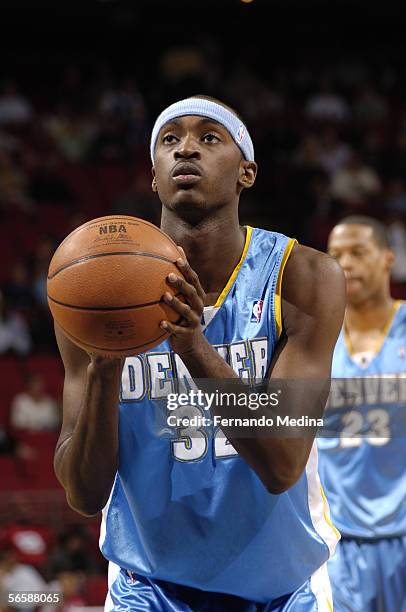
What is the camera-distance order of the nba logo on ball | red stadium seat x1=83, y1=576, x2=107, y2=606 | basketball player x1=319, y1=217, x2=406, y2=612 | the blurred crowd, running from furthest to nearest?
1. the blurred crowd
2. red stadium seat x1=83, y1=576, x2=107, y2=606
3. basketball player x1=319, y1=217, x2=406, y2=612
4. the nba logo on ball

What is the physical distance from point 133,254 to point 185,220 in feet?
1.82

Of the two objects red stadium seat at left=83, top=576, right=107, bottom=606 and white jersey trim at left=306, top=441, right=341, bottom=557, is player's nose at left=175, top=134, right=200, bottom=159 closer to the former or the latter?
white jersey trim at left=306, top=441, right=341, bottom=557

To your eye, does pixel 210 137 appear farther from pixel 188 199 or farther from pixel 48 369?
pixel 48 369

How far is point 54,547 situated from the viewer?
6422 millimetres

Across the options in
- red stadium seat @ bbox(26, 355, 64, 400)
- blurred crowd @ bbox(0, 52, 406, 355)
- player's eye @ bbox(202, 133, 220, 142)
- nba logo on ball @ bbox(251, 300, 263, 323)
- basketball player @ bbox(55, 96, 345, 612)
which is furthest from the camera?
blurred crowd @ bbox(0, 52, 406, 355)

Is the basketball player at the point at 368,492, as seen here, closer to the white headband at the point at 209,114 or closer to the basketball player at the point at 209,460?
the basketball player at the point at 209,460

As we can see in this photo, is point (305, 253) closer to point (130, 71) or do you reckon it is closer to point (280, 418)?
point (280, 418)

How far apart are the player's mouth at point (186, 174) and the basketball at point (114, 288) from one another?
0.41 metres

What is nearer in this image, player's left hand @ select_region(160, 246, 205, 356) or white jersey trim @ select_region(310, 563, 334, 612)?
player's left hand @ select_region(160, 246, 205, 356)

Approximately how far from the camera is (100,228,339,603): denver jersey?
2.79 meters

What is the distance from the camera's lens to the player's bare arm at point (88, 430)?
8.22 ft

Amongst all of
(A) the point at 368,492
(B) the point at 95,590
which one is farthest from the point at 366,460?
(B) the point at 95,590

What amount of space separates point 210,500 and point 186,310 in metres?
0.73

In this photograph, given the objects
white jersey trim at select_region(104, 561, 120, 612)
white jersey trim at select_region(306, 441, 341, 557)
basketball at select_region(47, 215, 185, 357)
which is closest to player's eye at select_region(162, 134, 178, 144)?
basketball at select_region(47, 215, 185, 357)
